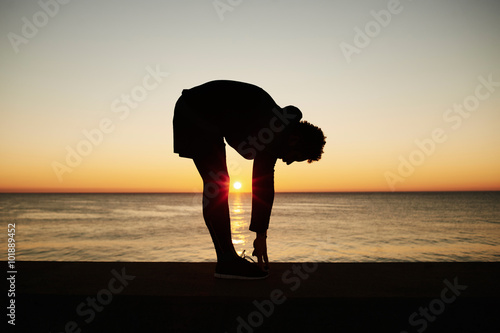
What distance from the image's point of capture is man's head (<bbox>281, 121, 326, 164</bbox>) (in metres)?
2.72

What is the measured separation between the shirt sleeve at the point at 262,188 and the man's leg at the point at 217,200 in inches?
8.8

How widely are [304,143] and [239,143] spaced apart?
0.51 m
